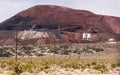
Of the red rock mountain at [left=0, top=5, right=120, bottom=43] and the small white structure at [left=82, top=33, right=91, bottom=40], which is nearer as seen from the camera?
the small white structure at [left=82, top=33, right=91, bottom=40]

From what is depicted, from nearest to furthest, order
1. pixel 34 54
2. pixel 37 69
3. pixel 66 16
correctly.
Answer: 1. pixel 37 69
2. pixel 34 54
3. pixel 66 16

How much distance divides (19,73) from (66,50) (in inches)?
2200

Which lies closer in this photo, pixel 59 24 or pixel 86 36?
pixel 86 36

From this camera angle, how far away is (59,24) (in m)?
136

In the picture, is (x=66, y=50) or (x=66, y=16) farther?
(x=66, y=16)

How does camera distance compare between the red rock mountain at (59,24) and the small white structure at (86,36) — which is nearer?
the small white structure at (86,36)

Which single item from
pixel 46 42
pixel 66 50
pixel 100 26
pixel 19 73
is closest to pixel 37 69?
pixel 19 73

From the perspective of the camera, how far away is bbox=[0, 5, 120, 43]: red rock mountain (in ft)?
396

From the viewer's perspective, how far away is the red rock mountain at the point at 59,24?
A: 121 m

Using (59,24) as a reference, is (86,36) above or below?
below

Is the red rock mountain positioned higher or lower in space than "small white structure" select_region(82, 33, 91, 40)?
higher

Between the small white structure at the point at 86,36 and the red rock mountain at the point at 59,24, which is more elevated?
the red rock mountain at the point at 59,24

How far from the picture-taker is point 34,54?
80.2 meters

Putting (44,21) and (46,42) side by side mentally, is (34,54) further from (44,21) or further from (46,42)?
(44,21)
